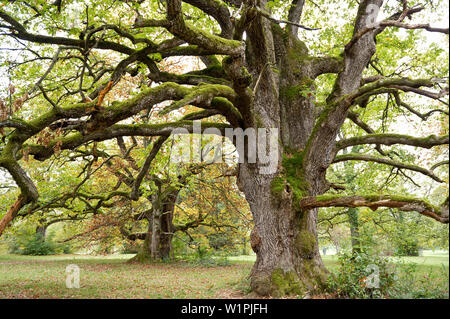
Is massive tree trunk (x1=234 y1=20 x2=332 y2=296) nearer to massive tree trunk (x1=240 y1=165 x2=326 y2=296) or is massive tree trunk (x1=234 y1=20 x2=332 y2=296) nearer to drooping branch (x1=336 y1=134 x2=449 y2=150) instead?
massive tree trunk (x1=240 y1=165 x2=326 y2=296)

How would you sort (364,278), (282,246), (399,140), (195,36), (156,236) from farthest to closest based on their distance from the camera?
(156,236)
(282,246)
(399,140)
(364,278)
(195,36)

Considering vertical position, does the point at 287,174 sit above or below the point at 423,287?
Result: above

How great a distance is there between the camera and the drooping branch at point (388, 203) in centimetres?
555

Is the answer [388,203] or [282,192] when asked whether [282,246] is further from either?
[388,203]

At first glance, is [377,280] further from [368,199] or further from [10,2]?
[10,2]

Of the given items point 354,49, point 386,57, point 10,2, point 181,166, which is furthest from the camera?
point 181,166

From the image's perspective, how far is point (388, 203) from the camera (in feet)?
19.9

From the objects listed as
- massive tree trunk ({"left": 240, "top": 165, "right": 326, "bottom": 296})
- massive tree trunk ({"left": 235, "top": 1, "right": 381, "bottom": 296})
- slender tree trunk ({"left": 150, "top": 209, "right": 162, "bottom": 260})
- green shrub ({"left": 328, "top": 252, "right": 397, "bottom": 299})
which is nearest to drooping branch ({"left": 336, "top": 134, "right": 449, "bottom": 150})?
massive tree trunk ({"left": 235, "top": 1, "right": 381, "bottom": 296})

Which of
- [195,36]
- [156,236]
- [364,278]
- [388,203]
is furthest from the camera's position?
[156,236]

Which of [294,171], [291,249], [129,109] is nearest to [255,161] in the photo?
[294,171]

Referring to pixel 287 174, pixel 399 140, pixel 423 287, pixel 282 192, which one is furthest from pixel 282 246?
pixel 399 140

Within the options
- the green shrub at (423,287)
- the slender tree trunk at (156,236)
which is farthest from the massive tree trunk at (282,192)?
the slender tree trunk at (156,236)

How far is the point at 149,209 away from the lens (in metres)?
17.8

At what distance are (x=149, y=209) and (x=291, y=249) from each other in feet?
39.0
